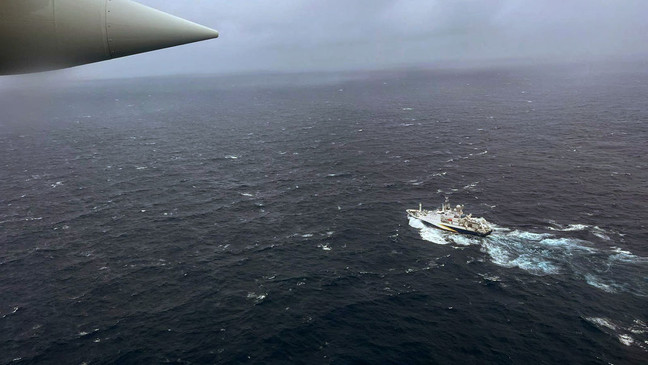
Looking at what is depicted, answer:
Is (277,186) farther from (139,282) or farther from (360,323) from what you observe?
(360,323)

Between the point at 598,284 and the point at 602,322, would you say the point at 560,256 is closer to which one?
the point at 598,284

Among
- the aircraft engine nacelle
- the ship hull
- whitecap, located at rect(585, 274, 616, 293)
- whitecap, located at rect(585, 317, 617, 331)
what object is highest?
the aircraft engine nacelle

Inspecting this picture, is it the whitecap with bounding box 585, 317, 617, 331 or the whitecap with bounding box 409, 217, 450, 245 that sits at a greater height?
the whitecap with bounding box 409, 217, 450, 245

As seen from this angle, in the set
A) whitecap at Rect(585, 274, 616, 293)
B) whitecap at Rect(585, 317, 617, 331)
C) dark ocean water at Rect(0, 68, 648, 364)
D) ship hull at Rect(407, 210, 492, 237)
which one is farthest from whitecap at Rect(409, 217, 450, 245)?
whitecap at Rect(585, 317, 617, 331)

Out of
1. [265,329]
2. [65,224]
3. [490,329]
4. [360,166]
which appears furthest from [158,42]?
[360,166]

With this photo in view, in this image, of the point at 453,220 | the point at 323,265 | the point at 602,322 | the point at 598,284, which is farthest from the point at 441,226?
the point at 602,322

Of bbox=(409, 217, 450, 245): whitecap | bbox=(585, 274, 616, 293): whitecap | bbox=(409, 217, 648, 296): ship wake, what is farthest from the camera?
bbox=(409, 217, 450, 245): whitecap

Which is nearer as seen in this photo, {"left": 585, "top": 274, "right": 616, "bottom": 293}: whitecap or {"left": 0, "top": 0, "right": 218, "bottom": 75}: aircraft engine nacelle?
{"left": 0, "top": 0, "right": 218, "bottom": 75}: aircraft engine nacelle

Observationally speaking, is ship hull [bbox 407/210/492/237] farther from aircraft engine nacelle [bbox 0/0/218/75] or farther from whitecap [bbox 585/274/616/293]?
aircraft engine nacelle [bbox 0/0/218/75]

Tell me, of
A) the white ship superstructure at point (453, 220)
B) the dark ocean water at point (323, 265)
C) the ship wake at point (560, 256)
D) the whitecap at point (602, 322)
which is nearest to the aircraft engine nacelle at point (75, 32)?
the dark ocean water at point (323, 265)

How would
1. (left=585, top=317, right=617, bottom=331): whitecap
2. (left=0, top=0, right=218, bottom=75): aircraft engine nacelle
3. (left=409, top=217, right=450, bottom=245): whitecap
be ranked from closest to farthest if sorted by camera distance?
1. (left=0, top=0, right=218, bottom=75): aircraft engine nacelle
2. (left=585, top=317, right=617, bottom=331): whitecap
3. (left=409, top=217, right=450, bottom=245): whitecap
